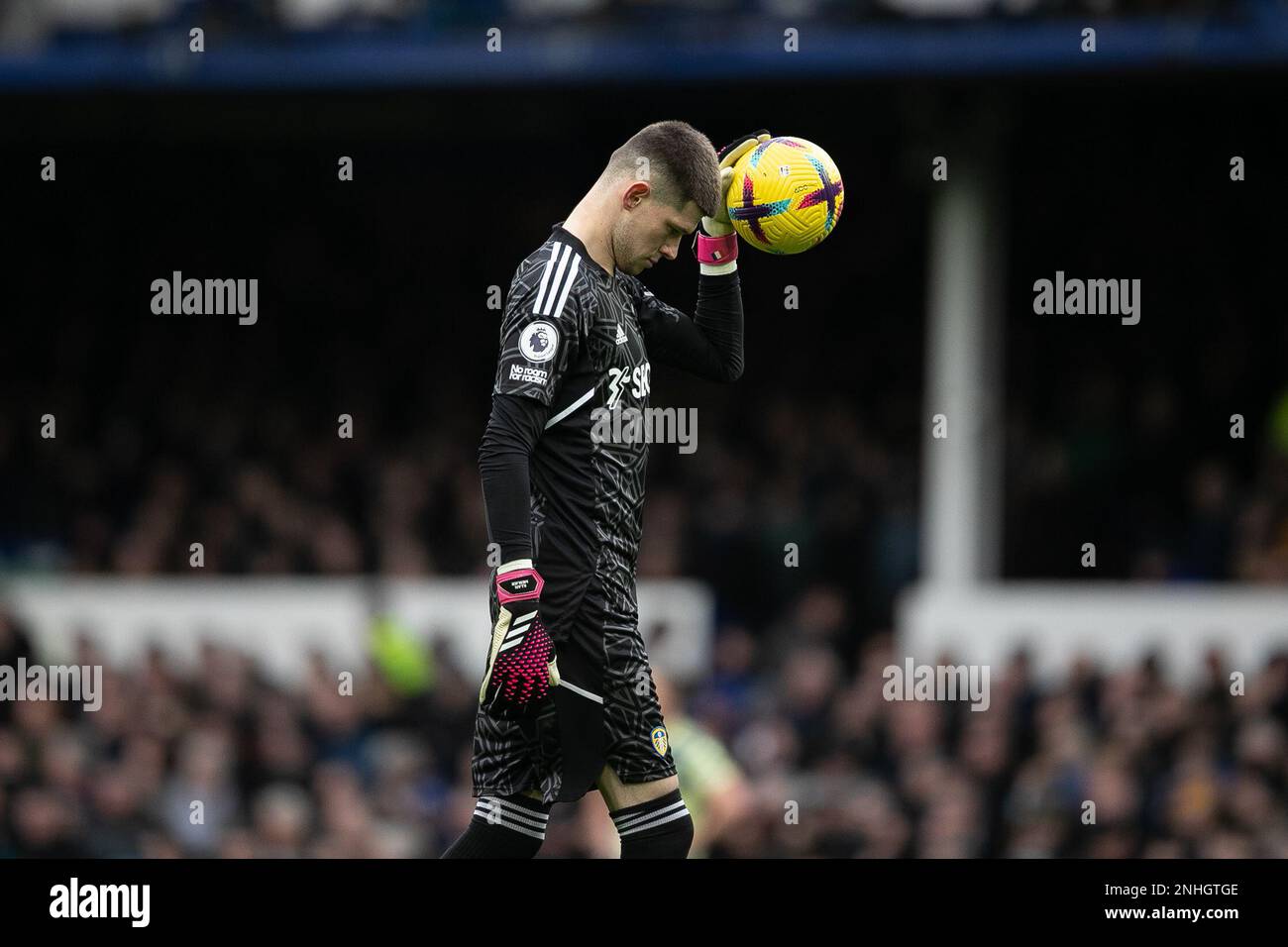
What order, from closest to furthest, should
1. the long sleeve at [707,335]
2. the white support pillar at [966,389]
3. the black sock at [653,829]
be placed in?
the black sock at [653,829]
the long sleeve at [707,335]
the white support pillar at [966,389]

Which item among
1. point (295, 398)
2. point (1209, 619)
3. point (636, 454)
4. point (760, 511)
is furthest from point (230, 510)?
point (636, 454)

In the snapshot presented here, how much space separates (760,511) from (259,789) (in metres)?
3.45

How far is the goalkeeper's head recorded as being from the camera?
5.07m

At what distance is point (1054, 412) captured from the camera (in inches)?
499

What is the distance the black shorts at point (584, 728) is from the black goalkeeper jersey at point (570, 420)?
81mm

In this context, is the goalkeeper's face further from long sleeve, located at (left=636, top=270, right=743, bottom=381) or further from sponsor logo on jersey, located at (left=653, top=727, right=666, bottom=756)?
sponsor logo on jersey, located at (left=653, top=727, right=666, bottom=756)

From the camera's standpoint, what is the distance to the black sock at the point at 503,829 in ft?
16.1

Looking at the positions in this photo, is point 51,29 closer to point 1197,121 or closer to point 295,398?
point 295,398

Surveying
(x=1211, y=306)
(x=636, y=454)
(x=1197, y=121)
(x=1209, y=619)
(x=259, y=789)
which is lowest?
(x=259, y=789)

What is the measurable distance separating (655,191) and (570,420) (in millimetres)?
630

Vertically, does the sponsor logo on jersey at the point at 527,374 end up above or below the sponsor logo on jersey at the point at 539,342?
below

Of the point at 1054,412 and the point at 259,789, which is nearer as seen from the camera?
the point at 259,789

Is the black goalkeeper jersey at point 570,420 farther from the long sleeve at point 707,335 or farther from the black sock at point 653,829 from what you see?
the black sock at point 653,829

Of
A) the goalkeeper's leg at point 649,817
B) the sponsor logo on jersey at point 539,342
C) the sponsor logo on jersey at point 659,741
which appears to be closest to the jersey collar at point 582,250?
the sponsor logo on jersey at point 539,342
